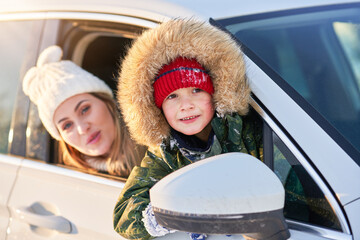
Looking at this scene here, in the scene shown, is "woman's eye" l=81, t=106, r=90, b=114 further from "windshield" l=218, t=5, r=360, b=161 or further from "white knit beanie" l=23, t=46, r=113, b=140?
"windshield" l=218, t=5, r=360, b=161

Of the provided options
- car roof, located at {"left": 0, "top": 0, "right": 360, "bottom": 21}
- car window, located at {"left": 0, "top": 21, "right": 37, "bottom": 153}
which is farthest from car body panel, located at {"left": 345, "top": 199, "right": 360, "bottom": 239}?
car window, located at {"left": 0, "top": 21, "right": 37, "bottom": 153}

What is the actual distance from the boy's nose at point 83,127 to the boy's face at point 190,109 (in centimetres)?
85

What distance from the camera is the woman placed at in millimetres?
2443

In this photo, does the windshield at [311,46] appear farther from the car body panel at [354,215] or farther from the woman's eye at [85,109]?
the woman's eye at [85,109]

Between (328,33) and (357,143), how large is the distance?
30.7 inches

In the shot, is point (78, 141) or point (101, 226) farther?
point (78, 141)

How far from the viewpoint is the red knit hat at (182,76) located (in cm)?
173

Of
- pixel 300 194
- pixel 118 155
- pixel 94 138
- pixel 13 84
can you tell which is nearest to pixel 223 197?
pixel 300 194

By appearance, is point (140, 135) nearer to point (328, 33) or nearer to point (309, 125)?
point (309, 125)

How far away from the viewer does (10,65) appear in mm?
2533

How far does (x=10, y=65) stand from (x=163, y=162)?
3.92 feet

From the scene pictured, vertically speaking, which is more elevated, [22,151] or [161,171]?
[161,171]

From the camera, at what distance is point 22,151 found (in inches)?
95.5

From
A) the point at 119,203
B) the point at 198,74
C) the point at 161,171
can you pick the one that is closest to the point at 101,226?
the point at 119,203
